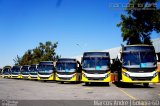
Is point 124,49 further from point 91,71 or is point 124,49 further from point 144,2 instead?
point 144,2

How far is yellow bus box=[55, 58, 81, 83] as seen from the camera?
27.8 meters

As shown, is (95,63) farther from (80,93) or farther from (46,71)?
(46,71)

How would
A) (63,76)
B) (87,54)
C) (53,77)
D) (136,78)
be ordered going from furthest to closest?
(53,77) → (63,76) → (87,54) → (136,78)

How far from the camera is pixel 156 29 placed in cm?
4684

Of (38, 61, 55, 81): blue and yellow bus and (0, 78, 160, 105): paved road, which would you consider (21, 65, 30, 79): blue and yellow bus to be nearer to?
(38, 61, 55, 81): blue and yellow bus

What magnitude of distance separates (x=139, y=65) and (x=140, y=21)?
2708 centimetres

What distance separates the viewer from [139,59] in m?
21.1

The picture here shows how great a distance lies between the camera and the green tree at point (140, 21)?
4591 cm

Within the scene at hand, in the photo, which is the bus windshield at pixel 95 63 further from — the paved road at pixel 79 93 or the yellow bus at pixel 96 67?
the paved road at pixel 79 93

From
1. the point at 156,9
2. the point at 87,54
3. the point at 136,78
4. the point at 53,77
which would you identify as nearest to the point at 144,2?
the point at 156,9

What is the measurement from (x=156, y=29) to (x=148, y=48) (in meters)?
26.7

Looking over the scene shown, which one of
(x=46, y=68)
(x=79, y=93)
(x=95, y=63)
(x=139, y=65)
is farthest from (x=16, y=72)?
(x=79, y=93)

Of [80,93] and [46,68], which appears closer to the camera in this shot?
[80,93]

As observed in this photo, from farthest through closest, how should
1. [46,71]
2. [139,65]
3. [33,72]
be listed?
[33,72] < [46,71] < [139,65]
